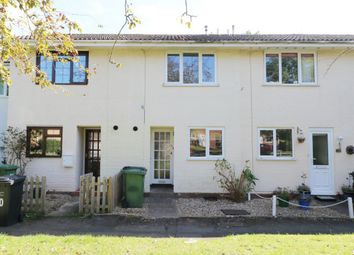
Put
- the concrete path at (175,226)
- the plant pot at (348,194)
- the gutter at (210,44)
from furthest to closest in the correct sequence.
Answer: the gutter at (210,44) < the plant pot at (348,194) < the concrete path at (175,226)

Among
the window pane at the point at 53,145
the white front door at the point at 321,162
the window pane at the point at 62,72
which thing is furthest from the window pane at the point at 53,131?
the white front door at the point at 321,162

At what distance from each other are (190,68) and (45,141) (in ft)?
22.6

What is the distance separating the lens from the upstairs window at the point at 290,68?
A: 12266 mm

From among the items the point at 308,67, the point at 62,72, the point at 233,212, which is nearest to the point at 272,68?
the point at 308,67

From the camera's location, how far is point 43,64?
1224cm

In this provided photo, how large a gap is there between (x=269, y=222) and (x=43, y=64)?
35.4 feet

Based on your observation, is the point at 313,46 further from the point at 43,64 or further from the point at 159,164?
the point at 43,64

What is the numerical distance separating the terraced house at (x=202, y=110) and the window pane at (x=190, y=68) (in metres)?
0.04

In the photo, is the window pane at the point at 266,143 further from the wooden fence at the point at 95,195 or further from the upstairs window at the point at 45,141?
the upstairs window at the point at 45,141

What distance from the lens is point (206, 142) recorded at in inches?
472

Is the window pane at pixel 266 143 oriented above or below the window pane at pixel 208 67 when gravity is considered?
below

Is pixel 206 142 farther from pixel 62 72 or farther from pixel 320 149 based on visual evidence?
pixel 62 72

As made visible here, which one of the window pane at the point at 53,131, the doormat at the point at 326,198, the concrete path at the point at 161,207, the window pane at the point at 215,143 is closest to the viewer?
the concrete path at the point at 161,207

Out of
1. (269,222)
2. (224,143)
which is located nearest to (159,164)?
(224,143)
